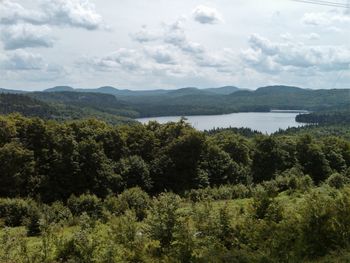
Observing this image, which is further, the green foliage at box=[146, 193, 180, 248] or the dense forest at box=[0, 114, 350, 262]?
the green foliage at box=[146, 193, 180, 248]

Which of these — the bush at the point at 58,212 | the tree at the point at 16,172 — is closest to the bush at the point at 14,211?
the bush at the point at 58,212

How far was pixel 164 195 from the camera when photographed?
17438mm

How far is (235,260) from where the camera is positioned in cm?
1273

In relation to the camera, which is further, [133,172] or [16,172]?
[133,172]

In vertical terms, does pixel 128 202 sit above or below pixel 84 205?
above

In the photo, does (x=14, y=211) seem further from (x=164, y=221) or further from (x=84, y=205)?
(x=164, y=221)

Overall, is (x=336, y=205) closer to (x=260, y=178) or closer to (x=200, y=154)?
(x=200, y=154)

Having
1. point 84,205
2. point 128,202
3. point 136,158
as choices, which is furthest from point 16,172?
point 128,202

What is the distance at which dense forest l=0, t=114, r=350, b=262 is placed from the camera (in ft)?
46.7

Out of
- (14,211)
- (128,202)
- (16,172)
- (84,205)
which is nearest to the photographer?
(14,211)

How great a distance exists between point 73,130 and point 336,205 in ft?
134

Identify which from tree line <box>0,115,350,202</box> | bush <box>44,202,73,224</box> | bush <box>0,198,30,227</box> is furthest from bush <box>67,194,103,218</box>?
tree line <box>0,115,350,202</box>

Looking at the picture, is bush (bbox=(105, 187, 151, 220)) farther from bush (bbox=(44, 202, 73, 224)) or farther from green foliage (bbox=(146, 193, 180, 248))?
green foliage (bbox=(146, 193, 180, 248))

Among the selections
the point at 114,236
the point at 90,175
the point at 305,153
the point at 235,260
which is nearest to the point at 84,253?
the point at 114,236
